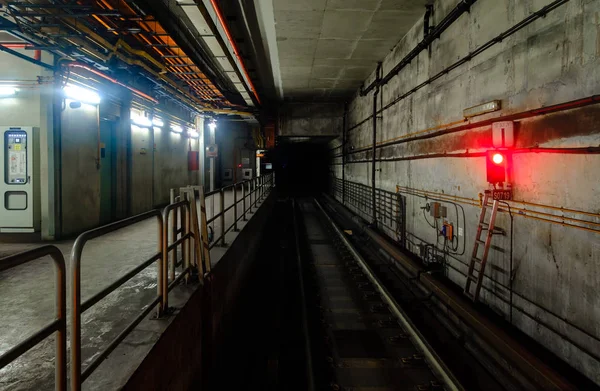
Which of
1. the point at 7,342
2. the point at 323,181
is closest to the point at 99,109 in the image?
the point at 7,342

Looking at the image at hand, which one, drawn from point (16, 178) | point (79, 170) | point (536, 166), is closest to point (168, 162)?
point (79, 170)

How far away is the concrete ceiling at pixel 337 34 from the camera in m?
6.65

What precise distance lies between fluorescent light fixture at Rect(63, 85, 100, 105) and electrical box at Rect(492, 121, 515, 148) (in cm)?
715

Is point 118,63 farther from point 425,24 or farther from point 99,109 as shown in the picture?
point 425,24

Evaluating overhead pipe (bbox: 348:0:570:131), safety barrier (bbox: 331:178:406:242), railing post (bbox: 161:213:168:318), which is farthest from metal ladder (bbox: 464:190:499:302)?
railing post (bbox: 161:213:168:318)

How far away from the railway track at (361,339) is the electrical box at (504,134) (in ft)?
8.67

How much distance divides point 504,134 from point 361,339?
329cm

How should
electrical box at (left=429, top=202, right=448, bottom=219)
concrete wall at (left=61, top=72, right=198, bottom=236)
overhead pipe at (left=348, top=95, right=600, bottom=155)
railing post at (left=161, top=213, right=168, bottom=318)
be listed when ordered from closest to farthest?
1. railing post at (left=161, top=213, right=168, bottom=318)
2. overhead pipe at (left=348, top=95, right=600, bottom=155)
3. electrical box at (left=429, top=202, right=448, bottom=219)
4. concrete wall at (left=61, top=72, right=198, bottom=236)

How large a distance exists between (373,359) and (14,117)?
23.4 feet

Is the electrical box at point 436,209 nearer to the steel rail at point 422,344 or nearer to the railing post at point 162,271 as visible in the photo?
the steel rail at point 422,344

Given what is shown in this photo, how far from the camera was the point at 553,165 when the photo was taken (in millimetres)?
3670

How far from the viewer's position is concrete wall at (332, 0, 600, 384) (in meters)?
3.23

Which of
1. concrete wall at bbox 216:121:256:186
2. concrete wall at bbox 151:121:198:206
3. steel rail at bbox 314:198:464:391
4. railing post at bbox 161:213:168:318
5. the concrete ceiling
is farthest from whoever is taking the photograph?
concrete wall at bbox 216:121:256:186

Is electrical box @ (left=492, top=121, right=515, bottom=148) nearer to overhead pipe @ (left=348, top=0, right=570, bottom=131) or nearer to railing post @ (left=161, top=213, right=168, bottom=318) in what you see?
overhead pipe @ (left=348, top=0, right=570, bottom=131)
